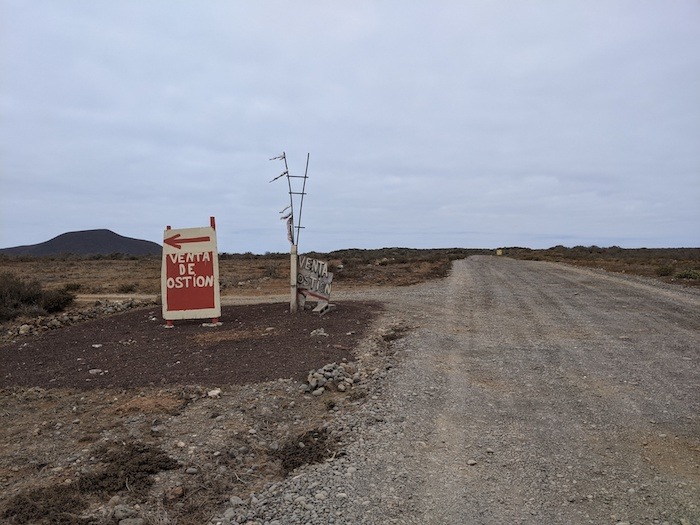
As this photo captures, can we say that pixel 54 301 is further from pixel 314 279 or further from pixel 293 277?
pixel 314 279

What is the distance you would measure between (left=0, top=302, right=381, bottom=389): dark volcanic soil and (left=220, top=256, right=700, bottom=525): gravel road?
1.40 m

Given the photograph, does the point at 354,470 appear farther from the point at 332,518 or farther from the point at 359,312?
the point at 359,312

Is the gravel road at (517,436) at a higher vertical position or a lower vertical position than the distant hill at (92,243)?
Result: lower

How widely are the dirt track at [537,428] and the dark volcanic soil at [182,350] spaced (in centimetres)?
161

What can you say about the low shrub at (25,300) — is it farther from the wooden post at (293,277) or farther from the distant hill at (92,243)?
the distant hill at (92,243)

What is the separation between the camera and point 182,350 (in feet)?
29.8

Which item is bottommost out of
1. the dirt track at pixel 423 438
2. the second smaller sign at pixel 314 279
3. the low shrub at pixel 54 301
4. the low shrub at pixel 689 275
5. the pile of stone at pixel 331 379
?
the dirt track at pixel 423 438

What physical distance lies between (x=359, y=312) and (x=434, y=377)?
516cm

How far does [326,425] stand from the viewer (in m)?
5.65

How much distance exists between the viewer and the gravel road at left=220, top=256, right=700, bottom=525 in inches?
158

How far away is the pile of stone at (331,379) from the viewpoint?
678cm

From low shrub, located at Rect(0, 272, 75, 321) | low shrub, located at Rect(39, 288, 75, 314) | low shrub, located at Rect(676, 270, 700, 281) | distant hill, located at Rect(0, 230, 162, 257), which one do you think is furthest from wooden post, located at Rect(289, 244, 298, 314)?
distant hill, located at Rect(0, 230, 162, 257)

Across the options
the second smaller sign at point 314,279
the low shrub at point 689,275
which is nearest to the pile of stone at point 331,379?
the second smaller sign at point 314,279

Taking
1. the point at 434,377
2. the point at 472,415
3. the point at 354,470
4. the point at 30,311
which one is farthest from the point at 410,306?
the point at 30,311
